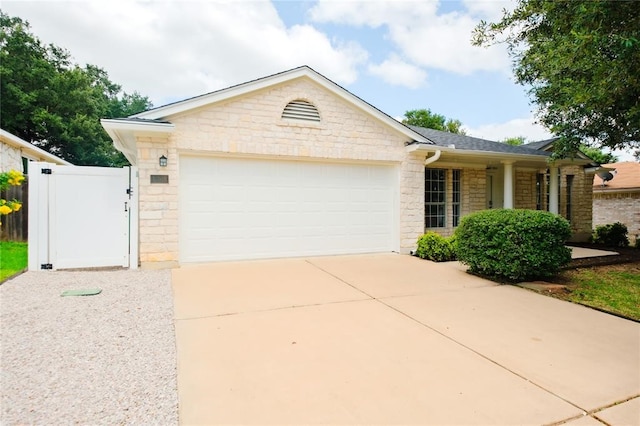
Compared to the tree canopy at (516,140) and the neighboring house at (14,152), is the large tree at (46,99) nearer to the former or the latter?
the neighboring house at (14,152)

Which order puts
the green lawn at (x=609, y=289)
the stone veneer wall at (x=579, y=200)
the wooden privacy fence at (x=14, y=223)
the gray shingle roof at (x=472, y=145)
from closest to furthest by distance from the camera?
the green lawn at (x=609, y=289) < the wooden privacy fence at (x=14, y=223) < the gray shingle roof at (x=472, y=145) < the stone veneer wall at (x=579, y=200)

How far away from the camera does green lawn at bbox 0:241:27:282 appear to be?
654 centimetres

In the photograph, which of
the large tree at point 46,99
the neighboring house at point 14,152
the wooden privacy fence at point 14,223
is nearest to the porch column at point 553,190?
the wooden privacy fence at point 14,223

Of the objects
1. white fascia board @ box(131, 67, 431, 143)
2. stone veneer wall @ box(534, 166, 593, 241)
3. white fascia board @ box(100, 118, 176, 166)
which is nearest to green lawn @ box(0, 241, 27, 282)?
white fascia board @ box(100, 118, 176, 166)

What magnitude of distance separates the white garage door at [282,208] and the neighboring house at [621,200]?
50.2 feet

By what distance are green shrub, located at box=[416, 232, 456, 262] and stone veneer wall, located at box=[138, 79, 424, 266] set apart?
0.64m

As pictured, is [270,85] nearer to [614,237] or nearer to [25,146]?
[25,146]

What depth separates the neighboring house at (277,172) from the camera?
7.05 metres

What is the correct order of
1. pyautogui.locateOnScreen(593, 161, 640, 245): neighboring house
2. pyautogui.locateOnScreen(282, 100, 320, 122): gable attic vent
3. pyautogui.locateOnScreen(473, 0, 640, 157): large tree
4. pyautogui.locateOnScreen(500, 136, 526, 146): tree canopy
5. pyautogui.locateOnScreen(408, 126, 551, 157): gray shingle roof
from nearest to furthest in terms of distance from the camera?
pyautogui.locateOnScreen(473, 0, 640, 157): large tree
pyautogui.locateOnScreen(282, 100, 320, 122): gable attic vent
pyautogui.locateOnScreen(408, 126, 551, 157): gray shingle roof
pyautogui.locateOnScreen(593, 161, 640, 245): neighboring house
pyautogui.locateOnScreen(500, 136, 526, 146): tree canopy

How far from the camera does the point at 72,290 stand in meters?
5.39

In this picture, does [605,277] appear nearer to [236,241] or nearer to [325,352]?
[325,352]

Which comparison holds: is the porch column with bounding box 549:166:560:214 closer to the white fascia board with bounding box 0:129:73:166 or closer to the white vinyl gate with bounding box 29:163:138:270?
the white vinyl gate with bounding box 29:163:138:270

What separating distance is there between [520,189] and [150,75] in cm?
2961

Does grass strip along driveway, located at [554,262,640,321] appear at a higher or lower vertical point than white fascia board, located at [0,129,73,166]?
lower
